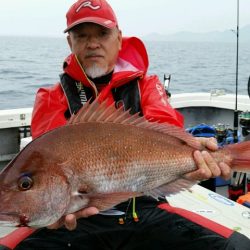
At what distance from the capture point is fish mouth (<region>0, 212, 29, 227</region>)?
6.23 feet

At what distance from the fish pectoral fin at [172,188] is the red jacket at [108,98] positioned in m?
0.73

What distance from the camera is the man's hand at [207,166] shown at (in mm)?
2188

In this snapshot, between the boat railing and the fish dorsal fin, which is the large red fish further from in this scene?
the boat railing

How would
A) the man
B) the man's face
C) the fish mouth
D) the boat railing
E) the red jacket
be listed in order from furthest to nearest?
the boat railing < the man's face < the red jacket < the man < the fish mouth

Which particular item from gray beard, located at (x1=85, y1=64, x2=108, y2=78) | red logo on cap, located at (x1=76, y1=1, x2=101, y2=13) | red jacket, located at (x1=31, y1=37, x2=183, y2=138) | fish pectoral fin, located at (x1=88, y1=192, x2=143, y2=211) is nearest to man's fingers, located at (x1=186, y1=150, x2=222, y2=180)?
fish pectoral fin, located at (x1=88, y1=192, x2=143, y2=211)

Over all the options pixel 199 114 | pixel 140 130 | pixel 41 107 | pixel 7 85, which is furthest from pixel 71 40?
pixel 7 85

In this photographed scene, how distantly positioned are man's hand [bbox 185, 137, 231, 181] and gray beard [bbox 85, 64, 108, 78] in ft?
3.61

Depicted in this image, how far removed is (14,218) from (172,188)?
2.54 ft

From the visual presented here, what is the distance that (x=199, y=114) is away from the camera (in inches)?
297

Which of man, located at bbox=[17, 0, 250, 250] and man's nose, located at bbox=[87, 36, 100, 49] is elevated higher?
man's nose, located at bbox=[87, 36, 100, 49]

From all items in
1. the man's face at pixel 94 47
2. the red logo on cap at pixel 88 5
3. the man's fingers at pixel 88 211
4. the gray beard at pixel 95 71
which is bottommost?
the man's fingers at pixel 88 211

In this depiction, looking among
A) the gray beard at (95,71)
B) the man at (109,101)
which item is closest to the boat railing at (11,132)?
the man at (109,101)

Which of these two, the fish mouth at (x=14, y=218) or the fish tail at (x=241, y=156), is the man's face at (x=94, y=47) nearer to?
the fish tail at (x=241, y=156)

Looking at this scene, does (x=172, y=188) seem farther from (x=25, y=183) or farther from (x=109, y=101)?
(x=109, y=101)
